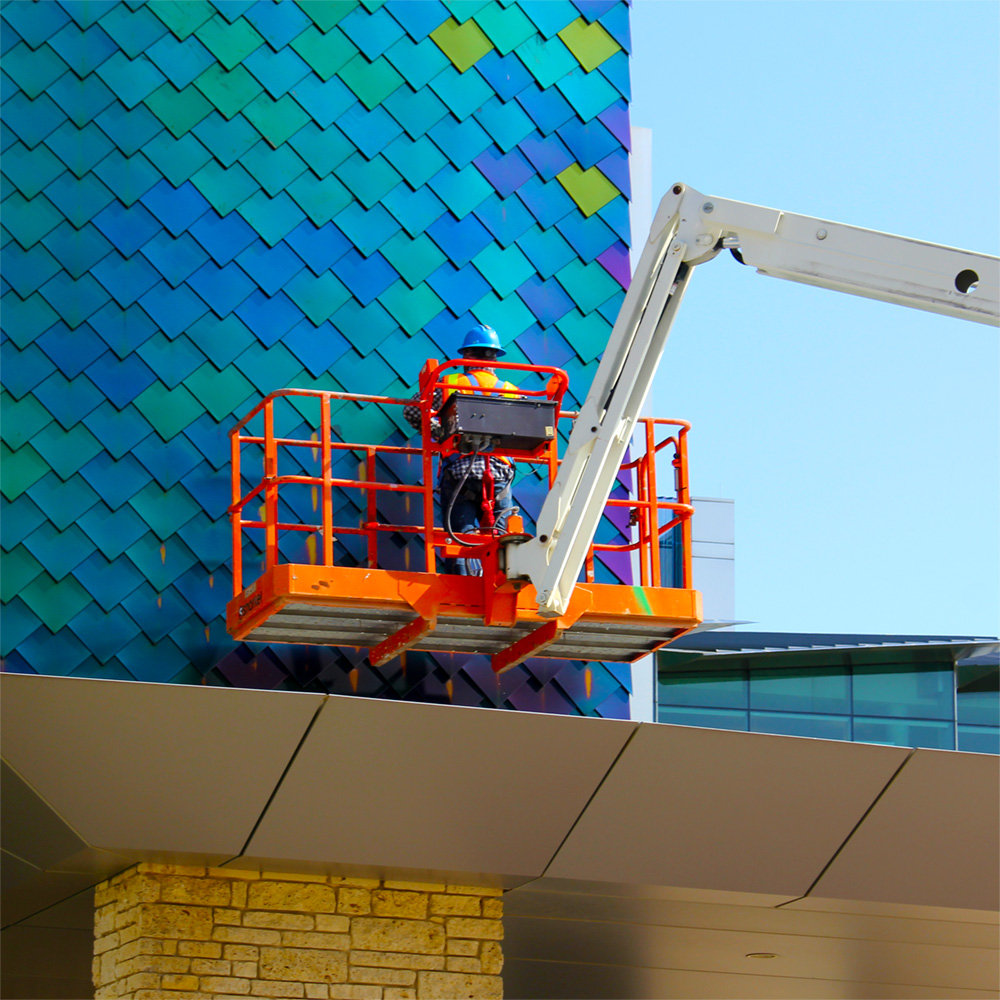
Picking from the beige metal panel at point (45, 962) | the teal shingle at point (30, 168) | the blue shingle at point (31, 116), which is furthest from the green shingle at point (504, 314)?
the beige metal panel at point (45, 962)

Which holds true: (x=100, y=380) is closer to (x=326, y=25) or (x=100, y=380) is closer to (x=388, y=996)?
(x=326, y=25)

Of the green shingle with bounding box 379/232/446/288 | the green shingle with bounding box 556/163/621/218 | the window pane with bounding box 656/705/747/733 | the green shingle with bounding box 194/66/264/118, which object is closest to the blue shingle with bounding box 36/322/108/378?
the green shingle with bounding box 194/66/264/118

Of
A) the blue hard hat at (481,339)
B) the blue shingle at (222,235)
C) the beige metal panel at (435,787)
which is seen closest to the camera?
the beige metal panel at (435,787)

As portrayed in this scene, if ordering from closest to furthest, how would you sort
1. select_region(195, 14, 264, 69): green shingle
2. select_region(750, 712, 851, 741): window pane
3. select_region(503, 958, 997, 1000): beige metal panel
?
select_region(195, 14, 264, 69): green shingle, select_region(503, 958, 997, 1000): beige metal panel, select_region(750, 712, 851, 741): window pane

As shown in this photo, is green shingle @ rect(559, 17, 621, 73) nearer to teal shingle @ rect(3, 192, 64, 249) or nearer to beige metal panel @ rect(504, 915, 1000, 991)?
teal shingle @ rect(3, 192, 64, 249)

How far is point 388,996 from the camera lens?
10016mm

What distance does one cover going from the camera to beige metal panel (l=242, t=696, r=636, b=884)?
30.7 ft

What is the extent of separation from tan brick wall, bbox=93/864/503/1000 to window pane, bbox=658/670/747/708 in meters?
21.7

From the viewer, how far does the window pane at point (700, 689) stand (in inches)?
1257

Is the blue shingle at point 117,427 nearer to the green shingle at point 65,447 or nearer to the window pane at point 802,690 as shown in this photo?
the green shingle at point 65,447

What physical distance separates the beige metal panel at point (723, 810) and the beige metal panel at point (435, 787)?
0.79 feet

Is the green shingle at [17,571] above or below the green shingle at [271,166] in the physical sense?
below

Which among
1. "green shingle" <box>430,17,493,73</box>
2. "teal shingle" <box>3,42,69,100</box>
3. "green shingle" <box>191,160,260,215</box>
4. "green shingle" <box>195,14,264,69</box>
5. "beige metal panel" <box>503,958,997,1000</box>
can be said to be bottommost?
"beige metal panel" <box>503,958,997,1000</box>

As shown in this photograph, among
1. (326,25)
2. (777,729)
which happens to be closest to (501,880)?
(326,25)
